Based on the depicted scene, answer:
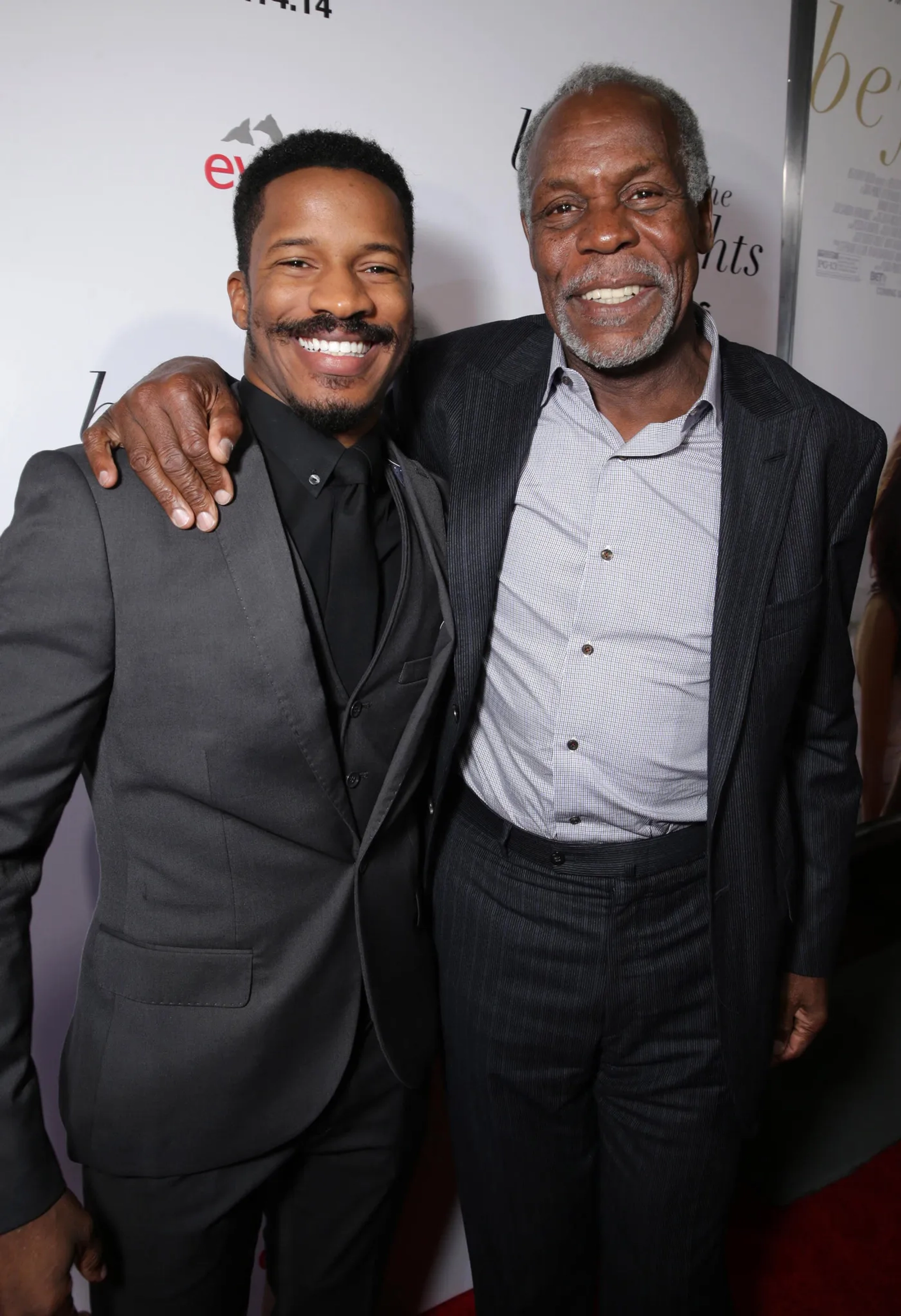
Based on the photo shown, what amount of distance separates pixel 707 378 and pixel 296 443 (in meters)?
0.77

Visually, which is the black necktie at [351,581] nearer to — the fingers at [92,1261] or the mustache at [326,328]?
the mustache at [326,328]

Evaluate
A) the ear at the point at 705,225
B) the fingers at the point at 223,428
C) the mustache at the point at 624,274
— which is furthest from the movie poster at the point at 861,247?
the fingers at the point at 223,428

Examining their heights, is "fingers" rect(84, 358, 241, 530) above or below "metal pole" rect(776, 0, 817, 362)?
below

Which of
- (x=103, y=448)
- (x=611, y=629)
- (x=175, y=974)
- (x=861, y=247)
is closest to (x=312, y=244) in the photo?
(x=103, y=448)

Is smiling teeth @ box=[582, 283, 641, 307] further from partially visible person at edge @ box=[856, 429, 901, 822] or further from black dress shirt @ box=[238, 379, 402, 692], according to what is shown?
partially visible person at edge @ box=[856, 429, 901, 822]

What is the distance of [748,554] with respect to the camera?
4.94 feet

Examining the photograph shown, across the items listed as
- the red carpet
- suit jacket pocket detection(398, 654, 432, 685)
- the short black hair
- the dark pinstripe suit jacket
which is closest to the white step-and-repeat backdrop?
the short black hair

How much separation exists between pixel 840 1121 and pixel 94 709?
2614 millimetres

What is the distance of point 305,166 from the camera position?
4.38 ft

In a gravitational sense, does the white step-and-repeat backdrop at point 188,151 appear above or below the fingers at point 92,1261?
above

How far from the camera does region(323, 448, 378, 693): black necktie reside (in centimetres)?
133

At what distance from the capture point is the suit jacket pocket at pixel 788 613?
1.52 metres

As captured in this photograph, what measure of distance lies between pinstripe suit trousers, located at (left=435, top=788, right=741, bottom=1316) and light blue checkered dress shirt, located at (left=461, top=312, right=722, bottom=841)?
0.09m

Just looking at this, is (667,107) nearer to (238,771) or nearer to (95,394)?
(95,394)
